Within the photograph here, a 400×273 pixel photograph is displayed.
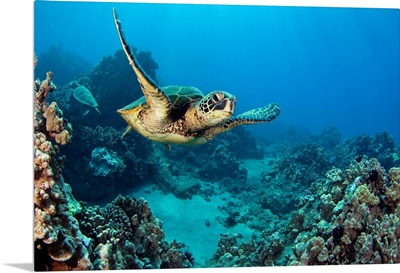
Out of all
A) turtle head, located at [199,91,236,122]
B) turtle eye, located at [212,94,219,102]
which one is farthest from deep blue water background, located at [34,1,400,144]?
turtle eye, located at [212,94,219,102]

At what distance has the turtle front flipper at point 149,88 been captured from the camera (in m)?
2.48

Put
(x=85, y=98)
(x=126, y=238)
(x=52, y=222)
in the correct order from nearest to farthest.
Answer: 1. (x=52, y=222)
2. (x=126, y=238)
3. (x=85, y=98)

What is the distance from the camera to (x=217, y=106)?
320 cm

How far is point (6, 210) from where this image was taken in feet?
8.79

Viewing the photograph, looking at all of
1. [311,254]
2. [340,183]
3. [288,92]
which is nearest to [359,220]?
[311,254]

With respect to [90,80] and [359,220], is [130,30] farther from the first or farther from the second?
[359,220]

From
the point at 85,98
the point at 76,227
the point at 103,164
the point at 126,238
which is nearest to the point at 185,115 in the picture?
the point at 126,238

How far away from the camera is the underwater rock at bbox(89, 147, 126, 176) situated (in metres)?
6.01

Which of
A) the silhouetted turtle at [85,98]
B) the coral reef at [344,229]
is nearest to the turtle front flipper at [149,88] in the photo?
the coral reef at [344,229]

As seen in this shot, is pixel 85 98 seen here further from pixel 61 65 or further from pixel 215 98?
pixel 61 65

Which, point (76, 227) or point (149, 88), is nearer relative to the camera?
point (76, 227)

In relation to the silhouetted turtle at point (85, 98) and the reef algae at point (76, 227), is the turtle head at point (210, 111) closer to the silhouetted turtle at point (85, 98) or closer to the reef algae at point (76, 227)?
the reef algae at point (76, 227)

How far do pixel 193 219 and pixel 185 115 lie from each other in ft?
9.27

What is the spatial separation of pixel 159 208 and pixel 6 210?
3.65 meters
